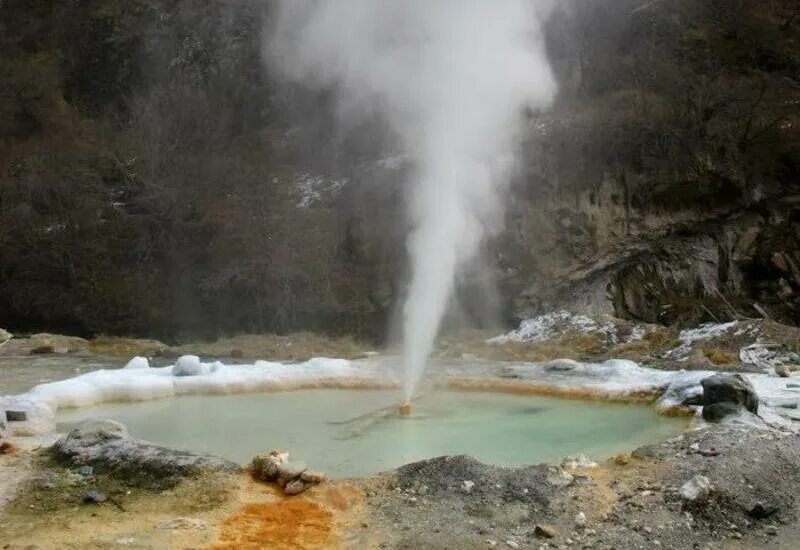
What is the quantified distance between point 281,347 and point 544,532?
30.4 feet

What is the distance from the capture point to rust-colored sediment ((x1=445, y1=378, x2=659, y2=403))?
8406 millimetres

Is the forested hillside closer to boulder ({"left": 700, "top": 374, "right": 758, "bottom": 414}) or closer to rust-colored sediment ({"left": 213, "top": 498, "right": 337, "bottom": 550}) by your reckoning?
boulder ({"left": 700, "top": 374, "right": 758, "bottom": 414})

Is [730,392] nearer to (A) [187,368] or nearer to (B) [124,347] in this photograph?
(A) [187,368]

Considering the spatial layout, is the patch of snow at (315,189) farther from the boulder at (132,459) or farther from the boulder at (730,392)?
the boulder at (132,459)

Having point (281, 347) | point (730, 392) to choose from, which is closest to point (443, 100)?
point (281, 347)

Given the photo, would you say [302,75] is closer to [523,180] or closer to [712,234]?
[523,180]

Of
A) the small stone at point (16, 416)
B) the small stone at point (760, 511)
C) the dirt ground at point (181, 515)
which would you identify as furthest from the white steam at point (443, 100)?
the small stone at point (760, 511)

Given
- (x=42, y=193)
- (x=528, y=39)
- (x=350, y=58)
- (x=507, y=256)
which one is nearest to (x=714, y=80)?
(x=528, y=39)

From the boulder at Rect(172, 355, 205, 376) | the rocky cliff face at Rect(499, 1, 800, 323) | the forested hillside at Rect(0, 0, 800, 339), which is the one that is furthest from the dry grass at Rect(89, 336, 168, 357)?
the rocky cliff face at Rect(499, 1, 800, 323)

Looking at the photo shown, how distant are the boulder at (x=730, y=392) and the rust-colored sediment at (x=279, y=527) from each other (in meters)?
3.64

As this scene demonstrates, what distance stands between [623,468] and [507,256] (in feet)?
31.1

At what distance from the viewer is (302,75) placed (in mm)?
21484

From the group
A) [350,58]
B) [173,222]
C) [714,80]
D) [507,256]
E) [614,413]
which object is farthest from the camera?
[350,58]

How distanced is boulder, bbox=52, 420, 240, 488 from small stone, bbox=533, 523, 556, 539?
2.07m
